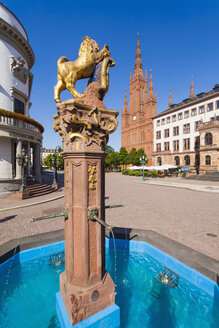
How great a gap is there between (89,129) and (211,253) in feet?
18.6

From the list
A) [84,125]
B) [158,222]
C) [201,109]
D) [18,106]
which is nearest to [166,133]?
[201,109]

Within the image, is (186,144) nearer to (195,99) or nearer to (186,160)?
(186,160)

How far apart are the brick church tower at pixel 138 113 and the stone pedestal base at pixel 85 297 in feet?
209

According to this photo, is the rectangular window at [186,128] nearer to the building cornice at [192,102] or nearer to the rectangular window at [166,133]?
the building cornice at [192,102]

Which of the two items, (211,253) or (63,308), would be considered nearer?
(63,308)

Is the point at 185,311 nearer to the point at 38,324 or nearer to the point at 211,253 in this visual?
the point at 211,253

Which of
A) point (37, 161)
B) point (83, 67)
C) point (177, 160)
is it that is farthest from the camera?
point (177, 160)

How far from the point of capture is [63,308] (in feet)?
10.5

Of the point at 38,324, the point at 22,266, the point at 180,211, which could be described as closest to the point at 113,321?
the point at 38,324

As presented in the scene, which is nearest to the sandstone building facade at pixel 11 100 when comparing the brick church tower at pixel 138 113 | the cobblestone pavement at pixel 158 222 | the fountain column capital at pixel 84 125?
the cobblestone pavement at pixel 158 222

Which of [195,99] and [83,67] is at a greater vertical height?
[195,99]

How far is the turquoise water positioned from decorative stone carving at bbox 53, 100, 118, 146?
364 centimetres

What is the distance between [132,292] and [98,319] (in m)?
1.31

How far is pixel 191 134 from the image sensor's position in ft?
148
